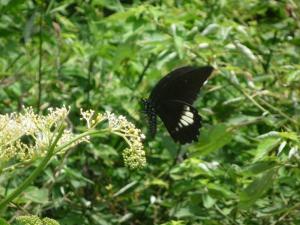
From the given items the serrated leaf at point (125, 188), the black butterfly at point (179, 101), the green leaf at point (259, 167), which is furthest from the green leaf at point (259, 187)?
the serrated leaf at point (125, 188)

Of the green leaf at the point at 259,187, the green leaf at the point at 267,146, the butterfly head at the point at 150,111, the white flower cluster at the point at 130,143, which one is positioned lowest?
the white flower cluster at the point at 130,143

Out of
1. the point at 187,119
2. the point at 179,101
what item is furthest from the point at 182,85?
the point at 187,119

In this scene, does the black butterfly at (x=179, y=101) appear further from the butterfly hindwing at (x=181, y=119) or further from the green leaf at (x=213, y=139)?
the green leaf at (x=213, y=139)

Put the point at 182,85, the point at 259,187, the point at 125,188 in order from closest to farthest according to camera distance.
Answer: the point at 259,187, the point at 182,85, the point at 125,188

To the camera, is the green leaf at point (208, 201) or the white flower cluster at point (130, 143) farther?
the green leaf at point (208, 201)

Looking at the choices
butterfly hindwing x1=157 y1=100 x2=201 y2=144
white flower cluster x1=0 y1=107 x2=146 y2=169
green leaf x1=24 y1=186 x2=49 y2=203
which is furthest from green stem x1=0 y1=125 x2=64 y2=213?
butterfly hindwing x1=157 y1=100 x2=201 y2=144

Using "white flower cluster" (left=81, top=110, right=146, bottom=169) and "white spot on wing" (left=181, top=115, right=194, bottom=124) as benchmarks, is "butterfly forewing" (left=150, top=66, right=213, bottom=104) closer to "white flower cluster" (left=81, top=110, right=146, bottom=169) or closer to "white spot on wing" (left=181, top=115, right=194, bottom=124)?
"white spot on wing" (left=181, top=115, right=194, bottom=124)

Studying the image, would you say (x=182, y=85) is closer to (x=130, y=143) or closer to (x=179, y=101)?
(x=179, y=101)
